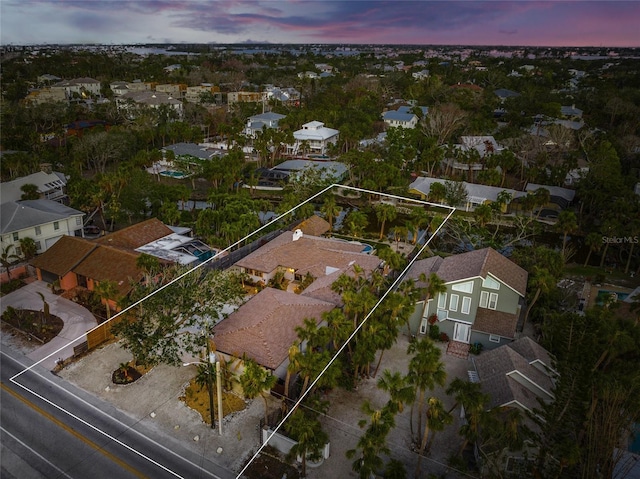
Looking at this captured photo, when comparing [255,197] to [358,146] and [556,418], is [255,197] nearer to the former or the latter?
[358,146]

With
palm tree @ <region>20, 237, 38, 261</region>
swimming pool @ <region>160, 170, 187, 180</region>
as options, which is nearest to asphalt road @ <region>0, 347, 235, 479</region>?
palm tree @ <region>20, 237, 38, 261</region>

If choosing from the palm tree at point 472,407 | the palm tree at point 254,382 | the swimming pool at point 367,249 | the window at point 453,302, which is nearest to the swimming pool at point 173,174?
the swimming pool at point 367,249

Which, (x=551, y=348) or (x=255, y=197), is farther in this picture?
(x=255, y=197)

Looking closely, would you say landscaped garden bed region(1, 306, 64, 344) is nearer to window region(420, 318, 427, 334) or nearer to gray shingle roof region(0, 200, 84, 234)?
gray shingle roof region(0, 200, 84, 234)

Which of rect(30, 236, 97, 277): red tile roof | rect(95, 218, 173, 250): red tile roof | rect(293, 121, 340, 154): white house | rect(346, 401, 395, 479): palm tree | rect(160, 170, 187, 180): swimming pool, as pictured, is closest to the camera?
rect(346, 401, 395, 479): palm tree

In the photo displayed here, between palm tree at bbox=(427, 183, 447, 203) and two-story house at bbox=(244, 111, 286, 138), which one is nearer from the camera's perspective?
palm tree at bbox=(427, 183, 447, 203)

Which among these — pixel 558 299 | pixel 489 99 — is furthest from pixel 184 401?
pixel 489 99
